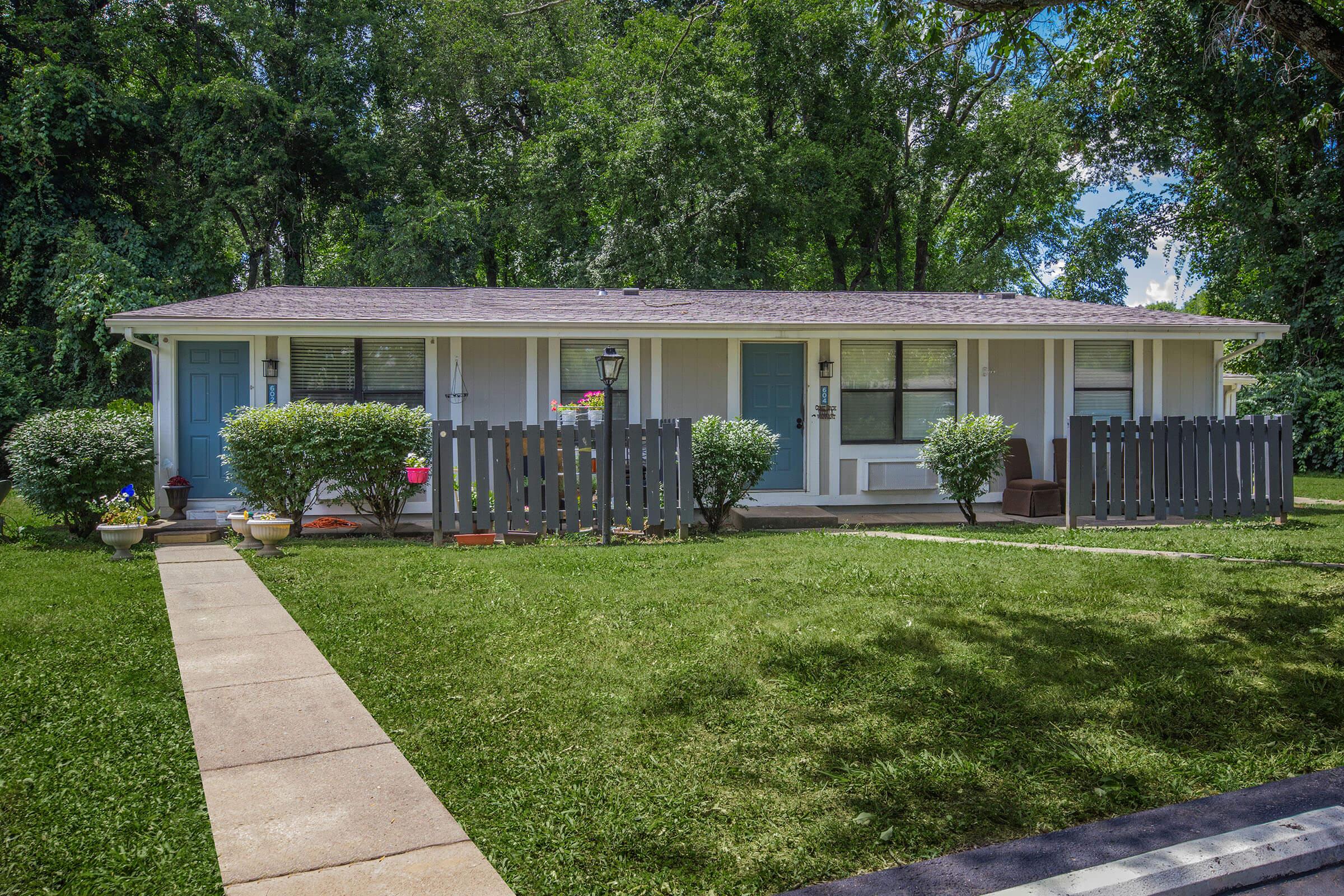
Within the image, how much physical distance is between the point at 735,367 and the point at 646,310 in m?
1.40

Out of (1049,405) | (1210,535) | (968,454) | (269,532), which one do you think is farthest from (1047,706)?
(1049,405)

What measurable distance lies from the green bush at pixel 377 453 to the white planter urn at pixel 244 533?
1200mm

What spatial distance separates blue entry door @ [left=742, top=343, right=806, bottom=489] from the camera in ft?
39.4

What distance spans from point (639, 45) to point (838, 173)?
5.48 meters

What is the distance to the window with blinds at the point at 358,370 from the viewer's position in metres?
11.2

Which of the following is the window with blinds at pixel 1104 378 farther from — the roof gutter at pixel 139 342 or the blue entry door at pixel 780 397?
the roof gutter at pixel 139 342

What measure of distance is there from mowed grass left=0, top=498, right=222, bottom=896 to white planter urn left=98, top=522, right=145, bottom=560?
1776 mm

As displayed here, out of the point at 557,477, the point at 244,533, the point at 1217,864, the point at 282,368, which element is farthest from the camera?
the point at 282,368

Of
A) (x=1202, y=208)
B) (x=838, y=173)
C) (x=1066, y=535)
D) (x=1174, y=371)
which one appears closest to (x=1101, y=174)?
(x=1202, y=208)

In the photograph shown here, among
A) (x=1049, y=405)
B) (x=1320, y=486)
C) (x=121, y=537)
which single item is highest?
(x=1049, y=405)

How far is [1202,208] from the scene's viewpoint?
22.1 meters

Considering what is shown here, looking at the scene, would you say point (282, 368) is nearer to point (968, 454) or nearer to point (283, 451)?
point (283, 451)

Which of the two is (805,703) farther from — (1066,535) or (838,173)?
(838,173)

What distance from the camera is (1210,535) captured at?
28.5ft
